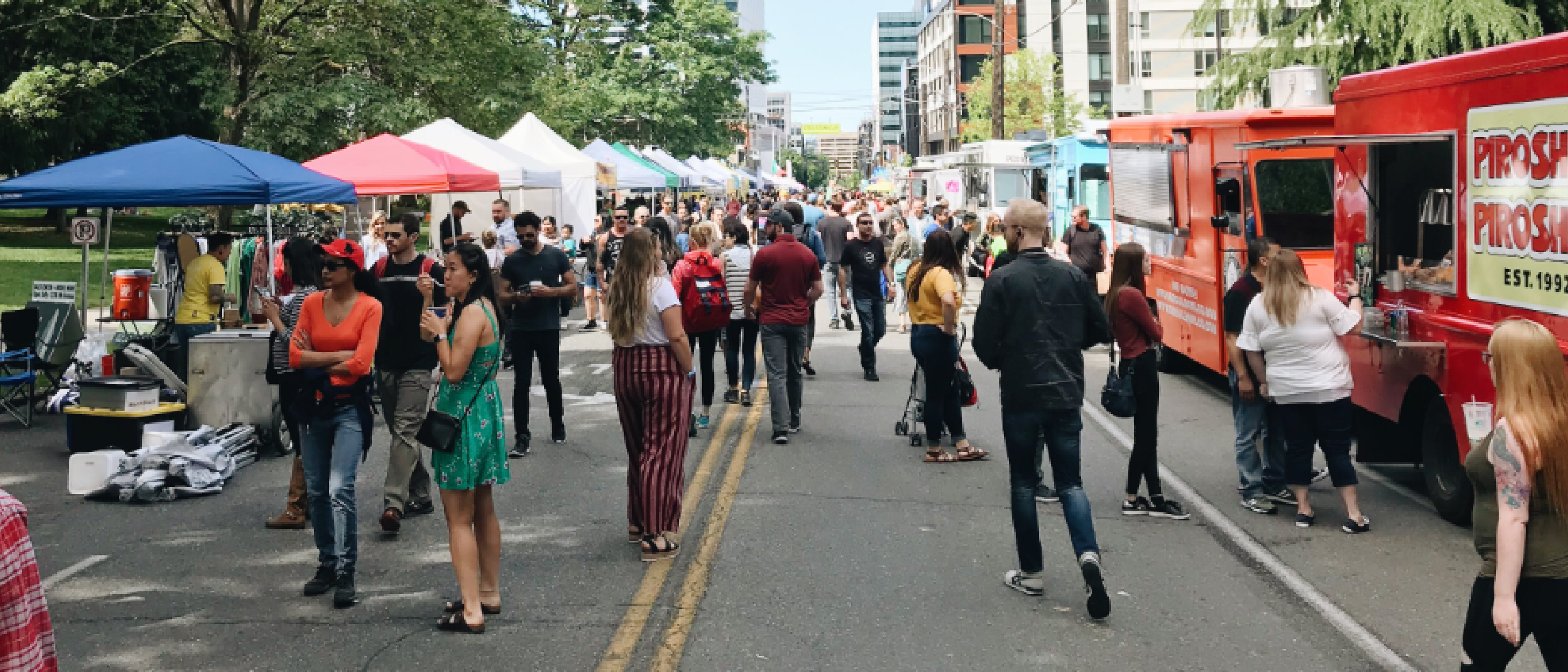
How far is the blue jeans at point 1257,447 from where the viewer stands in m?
8.95

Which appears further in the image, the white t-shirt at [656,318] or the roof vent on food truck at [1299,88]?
the roof vent on food truck at [1299,88]

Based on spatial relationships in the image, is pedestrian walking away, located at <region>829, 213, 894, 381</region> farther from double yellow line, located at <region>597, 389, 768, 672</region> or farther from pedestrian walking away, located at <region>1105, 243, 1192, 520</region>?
pedestrian walking away, located at <region>1105, 243, 1192, 520</region>

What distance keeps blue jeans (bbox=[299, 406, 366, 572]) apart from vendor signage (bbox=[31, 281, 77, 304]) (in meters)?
7.87

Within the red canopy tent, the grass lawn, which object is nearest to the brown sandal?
the red canopy tent

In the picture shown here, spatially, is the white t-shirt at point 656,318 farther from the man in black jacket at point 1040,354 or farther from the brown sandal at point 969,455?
Result: the brown sandal at point 969,455

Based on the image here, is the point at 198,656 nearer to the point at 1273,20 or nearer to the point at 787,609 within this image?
the point at 787,609

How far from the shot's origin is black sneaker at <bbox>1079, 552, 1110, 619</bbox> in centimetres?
643

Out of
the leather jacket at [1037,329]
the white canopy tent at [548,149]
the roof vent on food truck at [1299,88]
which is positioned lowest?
the leather jacket at [1037,329]

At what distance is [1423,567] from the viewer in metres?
7.51

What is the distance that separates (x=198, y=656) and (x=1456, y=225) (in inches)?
271

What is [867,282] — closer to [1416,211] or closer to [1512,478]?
[1416,211]

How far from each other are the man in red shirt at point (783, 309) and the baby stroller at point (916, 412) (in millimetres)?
878

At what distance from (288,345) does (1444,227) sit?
21.4ft

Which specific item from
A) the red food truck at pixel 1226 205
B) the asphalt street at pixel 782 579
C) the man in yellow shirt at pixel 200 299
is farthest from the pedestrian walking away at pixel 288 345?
the red food truck at pixel 1226 205
